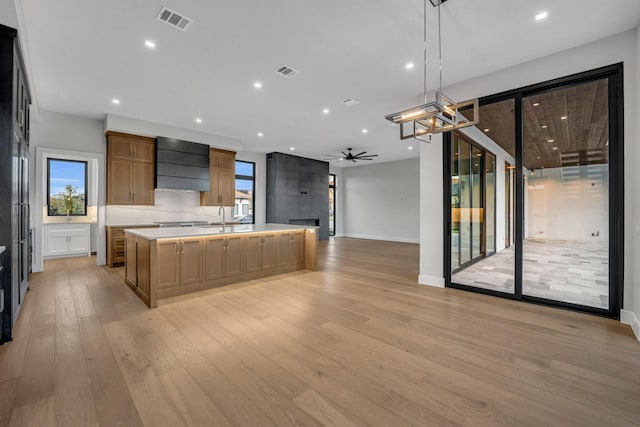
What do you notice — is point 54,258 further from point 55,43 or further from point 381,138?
point 381,138

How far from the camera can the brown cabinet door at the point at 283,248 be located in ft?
17.2

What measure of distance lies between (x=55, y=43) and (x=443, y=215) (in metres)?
5.56

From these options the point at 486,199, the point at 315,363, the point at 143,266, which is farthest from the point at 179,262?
the point at 486,199

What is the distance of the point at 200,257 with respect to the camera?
13.6 ft

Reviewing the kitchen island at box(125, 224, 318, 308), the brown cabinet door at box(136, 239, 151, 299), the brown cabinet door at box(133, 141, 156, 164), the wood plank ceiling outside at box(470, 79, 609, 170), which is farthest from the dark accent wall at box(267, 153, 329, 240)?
the wood plank ceiling outside at box(470, 79, 609, 170)

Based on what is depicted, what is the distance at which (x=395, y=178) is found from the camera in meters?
11.4

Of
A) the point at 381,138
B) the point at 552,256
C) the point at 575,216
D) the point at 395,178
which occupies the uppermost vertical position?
the point at 381,138

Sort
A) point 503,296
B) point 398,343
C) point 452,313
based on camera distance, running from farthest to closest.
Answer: point 503,296
point 452,313
point 398,343

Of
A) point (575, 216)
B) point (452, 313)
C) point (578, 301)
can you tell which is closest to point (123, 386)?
point (452, 313)

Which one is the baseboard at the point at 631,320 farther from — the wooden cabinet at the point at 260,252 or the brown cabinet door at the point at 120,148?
the brown cabinet door at the point at 120,148

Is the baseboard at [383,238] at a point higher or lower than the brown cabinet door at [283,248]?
lower

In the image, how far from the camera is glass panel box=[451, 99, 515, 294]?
454 cm

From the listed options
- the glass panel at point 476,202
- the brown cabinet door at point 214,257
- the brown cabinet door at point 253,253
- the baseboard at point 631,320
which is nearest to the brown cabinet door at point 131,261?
the brown cabinet door at point 214,257

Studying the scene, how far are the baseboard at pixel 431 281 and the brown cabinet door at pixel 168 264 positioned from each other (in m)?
3.69
